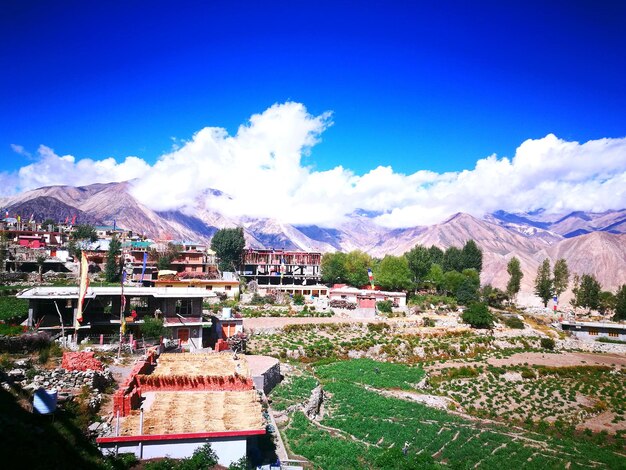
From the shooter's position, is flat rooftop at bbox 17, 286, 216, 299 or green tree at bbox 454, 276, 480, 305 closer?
flat rooftop at bbox 17, 286, 216, 299

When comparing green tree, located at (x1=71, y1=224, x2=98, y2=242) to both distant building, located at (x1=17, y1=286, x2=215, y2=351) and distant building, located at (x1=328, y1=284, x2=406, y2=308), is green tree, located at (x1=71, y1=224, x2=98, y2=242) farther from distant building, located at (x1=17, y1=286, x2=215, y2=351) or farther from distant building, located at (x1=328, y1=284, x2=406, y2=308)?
distant building, located at (x1=17, y1=286, x2=215, y2=351)

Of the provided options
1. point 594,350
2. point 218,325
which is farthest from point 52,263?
point 594,350

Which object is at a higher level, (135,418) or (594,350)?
(135,418)

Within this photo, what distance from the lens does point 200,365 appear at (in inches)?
795

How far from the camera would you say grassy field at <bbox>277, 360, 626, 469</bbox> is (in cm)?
2020

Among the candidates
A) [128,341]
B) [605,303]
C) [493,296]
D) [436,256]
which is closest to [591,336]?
[493,296]

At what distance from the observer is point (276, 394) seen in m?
28.4

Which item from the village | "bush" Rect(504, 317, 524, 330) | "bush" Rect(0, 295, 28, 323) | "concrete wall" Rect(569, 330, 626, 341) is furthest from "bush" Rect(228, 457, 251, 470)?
"concrete wall" Rect(569, 330, 626, 341)

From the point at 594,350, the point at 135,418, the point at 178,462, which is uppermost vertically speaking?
the point at 135,418

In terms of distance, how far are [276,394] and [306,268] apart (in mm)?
78036

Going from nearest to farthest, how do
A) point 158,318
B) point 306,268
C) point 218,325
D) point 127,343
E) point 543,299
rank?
1. point 127,343
2. point 158,318
3. point 218,325
4. point 543,299
5. point 306,268

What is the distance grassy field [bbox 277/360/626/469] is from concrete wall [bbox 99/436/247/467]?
5.45 m

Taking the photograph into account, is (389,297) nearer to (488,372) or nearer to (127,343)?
(488,372)

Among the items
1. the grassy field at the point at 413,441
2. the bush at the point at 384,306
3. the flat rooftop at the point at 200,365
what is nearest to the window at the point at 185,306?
the grassy field at the point at 413,441
